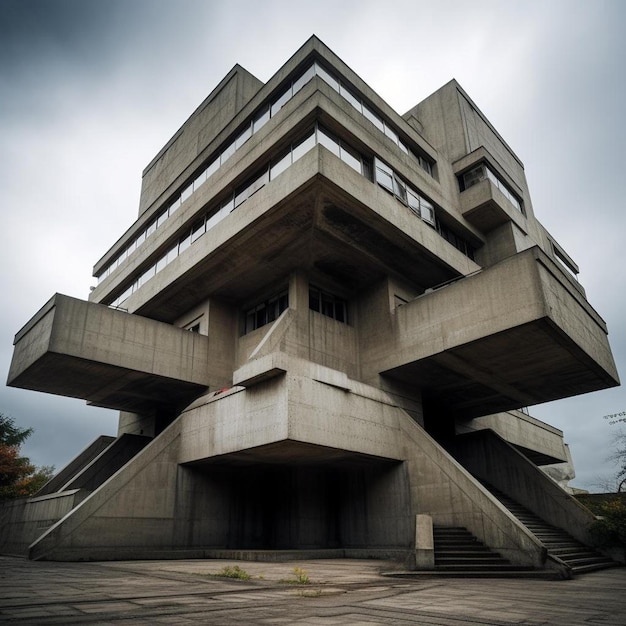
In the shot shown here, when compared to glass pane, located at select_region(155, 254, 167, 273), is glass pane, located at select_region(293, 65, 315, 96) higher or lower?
higher

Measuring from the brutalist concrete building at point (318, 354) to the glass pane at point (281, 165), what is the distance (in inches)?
4.3

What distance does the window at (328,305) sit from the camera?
75.8 ft

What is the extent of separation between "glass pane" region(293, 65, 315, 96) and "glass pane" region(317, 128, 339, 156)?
10.8ft

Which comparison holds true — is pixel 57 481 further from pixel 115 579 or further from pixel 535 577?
pixel 535 577

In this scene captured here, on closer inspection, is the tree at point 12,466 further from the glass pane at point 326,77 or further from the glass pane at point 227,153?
the glass pane at point 326,77

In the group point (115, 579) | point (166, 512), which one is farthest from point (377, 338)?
point (115, 579)

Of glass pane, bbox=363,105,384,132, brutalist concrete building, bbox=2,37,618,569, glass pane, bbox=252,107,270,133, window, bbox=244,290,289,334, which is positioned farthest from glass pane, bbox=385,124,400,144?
window, bbox=244,290,289,334

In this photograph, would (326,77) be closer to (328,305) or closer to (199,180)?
(199,180)

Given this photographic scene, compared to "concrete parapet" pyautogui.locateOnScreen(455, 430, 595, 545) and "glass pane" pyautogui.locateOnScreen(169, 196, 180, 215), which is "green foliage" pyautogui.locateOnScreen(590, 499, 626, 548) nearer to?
"concrete parapet" pyautogui.locateOnScreen(455, 430, 595, 545)

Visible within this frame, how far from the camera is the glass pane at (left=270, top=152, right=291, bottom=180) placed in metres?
20.5

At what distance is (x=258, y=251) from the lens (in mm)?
Answer: 21469

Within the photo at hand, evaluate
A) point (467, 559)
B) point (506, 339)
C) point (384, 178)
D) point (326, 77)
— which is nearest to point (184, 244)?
point (326, 77)

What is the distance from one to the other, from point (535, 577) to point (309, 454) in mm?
8318

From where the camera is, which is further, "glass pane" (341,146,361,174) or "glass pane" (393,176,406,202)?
"glass pane" (393,176,406,202)
